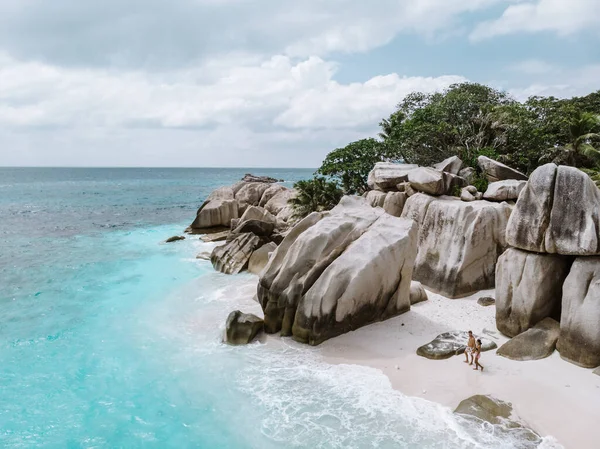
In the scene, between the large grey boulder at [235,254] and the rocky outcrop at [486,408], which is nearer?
the rocky outcrop at [486,408]

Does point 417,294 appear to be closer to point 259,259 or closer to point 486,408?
point 486,408

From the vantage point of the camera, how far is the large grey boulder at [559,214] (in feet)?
42.5

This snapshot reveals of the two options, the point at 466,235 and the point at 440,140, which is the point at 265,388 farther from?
the point at 440,140

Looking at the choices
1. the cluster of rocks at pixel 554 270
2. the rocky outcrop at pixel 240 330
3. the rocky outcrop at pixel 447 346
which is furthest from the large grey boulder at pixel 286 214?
the cluster of rocks at pixel 554 270

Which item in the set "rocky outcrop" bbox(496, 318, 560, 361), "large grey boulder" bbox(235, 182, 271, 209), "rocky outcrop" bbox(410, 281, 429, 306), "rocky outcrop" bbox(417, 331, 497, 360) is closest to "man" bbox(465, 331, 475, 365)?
"rocky outcrop" bbox(417, 331, 497, 360)

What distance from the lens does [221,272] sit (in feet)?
85.6

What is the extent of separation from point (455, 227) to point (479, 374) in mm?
7909

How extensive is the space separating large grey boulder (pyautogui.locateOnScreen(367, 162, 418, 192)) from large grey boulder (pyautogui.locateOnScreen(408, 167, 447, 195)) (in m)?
2.04

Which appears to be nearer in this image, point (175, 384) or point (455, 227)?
point (175, 384)

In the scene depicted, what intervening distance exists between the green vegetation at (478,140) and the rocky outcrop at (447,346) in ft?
47.1

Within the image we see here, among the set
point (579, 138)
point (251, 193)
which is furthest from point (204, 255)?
point (579, 138)

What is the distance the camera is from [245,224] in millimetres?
28672

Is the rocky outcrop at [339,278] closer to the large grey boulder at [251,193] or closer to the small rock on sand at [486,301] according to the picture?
the small rock on sand at [486,301]

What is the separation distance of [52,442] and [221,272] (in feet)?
49.8
